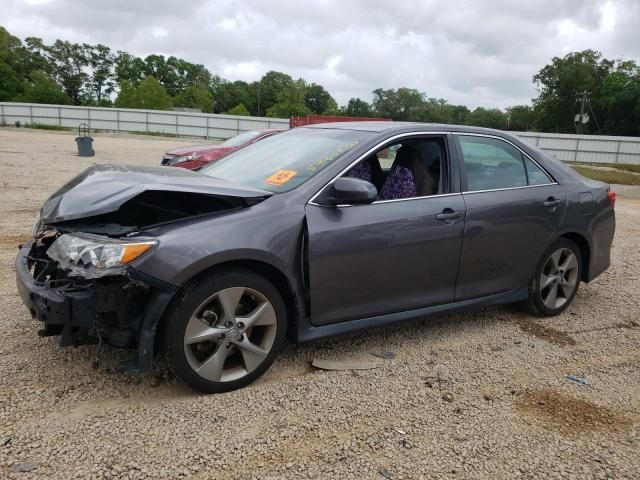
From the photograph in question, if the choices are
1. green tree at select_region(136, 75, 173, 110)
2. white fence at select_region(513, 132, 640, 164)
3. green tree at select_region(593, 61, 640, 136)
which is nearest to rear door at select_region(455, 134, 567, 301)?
white fence at select_region(513, 132, 640, 164)

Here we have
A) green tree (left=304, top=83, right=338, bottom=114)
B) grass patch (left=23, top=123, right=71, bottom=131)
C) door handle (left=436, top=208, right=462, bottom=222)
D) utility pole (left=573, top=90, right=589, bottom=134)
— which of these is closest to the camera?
door handle (left=436, top=208, right=462, bottom=222)

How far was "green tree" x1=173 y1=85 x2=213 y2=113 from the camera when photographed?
3652 inches

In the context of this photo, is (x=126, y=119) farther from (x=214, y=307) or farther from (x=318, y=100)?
(x=318, y=100)

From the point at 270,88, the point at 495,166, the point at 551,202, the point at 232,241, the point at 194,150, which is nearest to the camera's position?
the point at 232,241

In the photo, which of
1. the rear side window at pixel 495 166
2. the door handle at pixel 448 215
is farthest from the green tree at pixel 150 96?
the door handle at pixel 448 215

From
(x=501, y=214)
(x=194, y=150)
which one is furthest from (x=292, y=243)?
(x=194, y=150)

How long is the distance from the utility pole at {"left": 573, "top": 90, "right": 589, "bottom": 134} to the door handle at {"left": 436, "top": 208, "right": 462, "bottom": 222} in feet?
233

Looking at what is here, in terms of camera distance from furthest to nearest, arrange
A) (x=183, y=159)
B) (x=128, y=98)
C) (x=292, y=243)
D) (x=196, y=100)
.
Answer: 1. (x=196, y=100)
2. (x=128, y=98)
3. (x=183, y=159)
4. (x=292, y=243)

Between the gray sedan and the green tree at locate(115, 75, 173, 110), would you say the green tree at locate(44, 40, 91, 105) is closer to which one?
the green tree at locate(115, 75, 173, 110)

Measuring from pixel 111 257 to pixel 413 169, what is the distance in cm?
228

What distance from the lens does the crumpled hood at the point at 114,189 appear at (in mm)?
2963

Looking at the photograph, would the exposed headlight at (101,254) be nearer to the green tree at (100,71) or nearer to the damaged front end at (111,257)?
the damaged front end at (111,257)

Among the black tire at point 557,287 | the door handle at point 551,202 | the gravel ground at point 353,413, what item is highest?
the door handle at point 551,202

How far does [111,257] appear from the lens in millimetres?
2779
